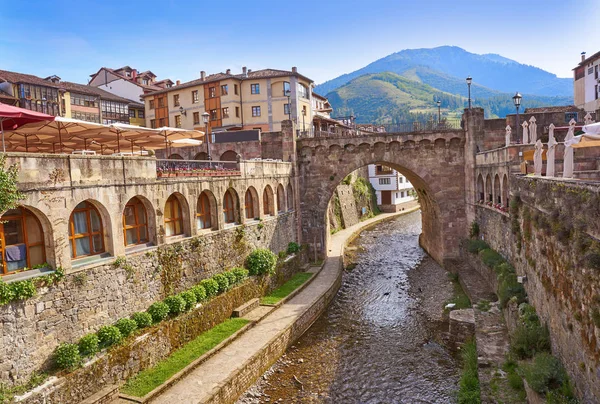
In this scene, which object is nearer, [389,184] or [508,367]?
[508,367]

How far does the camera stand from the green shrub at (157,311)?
1639 cm

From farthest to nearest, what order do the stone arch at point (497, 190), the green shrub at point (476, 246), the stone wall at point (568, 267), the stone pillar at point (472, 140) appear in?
the stone pillar at point (472, 140) → the green shrub at point (476, 246) → the stone arch at point (497, 190) → the stone wall at point (568, 267)

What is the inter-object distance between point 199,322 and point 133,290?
10.7 ft

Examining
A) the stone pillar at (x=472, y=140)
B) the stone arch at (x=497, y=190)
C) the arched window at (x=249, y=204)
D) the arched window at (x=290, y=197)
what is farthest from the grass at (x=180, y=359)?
the stone pillar at (x=472, y=140)

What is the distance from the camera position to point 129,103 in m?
55.2

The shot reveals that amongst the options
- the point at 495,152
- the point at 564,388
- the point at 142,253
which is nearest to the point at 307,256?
the point at 495,152

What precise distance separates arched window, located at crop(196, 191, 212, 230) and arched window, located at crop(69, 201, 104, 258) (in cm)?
574

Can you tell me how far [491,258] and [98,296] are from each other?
61.0 feet

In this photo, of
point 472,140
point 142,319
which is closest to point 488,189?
point 472,140

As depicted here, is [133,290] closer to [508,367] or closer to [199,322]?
[199,322]

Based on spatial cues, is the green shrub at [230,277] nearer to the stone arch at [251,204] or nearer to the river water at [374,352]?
the river water at [374,352]

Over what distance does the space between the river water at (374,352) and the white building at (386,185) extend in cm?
3217

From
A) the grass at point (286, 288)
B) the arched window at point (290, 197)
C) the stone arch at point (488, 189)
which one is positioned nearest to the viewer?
the grass at point (286, 288)

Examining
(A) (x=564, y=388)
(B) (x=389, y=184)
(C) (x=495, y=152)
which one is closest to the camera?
(A) (x=564, y=388)
